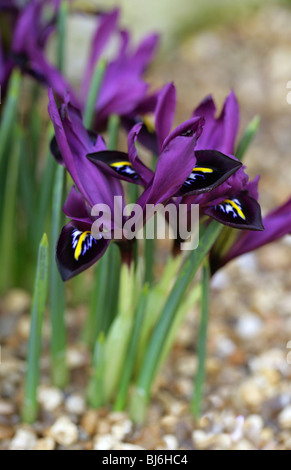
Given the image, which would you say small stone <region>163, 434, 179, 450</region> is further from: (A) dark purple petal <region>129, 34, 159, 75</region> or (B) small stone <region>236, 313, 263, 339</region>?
(A) dark purple petal <region>129, 34, 159, 75</region>

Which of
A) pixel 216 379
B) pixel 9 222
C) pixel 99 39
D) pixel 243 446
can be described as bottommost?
pixel 243 446

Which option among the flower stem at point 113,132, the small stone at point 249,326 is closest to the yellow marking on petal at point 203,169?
the flower stem at point 113,132

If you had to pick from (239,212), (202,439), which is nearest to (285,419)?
(202,439)

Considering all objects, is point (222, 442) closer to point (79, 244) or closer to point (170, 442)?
point (170, 442)

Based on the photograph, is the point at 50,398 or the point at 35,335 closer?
the point at 35,335

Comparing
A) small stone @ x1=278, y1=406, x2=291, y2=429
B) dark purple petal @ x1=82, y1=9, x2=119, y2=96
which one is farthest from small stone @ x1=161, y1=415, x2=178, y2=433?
dark purple petal @ x1=82, y1=9, x2=119, y2=96

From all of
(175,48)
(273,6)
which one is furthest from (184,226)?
(273,6)
